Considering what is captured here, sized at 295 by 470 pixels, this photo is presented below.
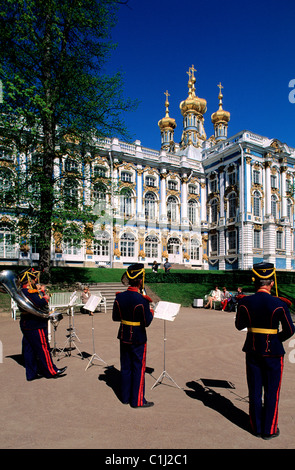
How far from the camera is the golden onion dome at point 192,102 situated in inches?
1943

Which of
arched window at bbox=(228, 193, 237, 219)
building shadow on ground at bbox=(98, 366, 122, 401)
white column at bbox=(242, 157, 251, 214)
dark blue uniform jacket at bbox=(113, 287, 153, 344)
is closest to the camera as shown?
dark blue uniform jacket at bbox=(113, 287, 153, 344)

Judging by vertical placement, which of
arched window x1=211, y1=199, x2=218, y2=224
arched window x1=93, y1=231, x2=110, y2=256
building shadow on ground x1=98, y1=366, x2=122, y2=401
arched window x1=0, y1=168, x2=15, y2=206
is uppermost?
arched window x1=211, y1=199, x2=218, y2=224

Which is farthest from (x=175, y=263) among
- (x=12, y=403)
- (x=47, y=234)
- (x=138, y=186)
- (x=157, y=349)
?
(x=12, y=403)

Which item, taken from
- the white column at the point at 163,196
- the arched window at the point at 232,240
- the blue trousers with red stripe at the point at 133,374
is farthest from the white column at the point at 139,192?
the blue trousers with red stripe at the point at 133,374

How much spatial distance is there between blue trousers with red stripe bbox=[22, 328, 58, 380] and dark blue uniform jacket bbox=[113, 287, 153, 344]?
6.05ft

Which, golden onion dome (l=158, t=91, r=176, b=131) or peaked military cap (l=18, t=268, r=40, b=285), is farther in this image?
golden onion dome (l=158, t=91, r=176, b=131)

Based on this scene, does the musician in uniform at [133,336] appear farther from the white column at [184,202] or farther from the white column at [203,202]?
the white column at [203,202]

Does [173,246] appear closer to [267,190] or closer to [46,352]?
[267,190]

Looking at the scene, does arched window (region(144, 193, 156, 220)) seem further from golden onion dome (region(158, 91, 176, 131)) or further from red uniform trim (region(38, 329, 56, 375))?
red uniform trim (region(38, 329, 56, 375))

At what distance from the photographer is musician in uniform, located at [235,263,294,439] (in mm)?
3721

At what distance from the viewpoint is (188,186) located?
3797 centimetres

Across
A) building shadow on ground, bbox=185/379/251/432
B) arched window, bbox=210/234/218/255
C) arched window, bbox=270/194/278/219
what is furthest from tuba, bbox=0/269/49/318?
arched window, bbox=270/194/278/219

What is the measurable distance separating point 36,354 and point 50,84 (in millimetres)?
13215
